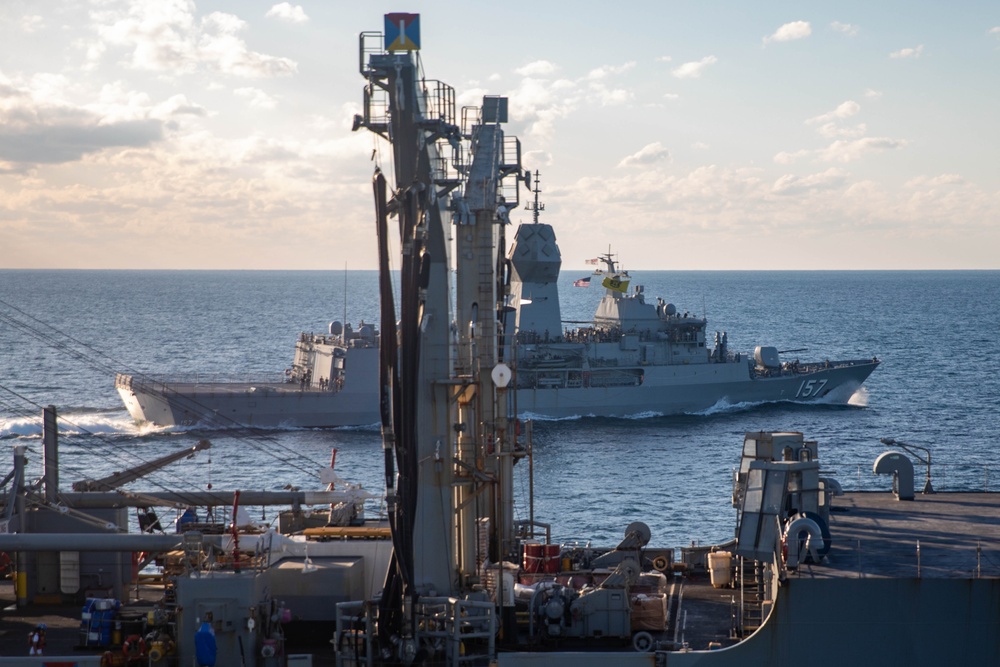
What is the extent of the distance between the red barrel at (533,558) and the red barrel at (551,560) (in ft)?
0.37

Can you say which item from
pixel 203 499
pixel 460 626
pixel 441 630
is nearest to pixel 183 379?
pixel 203 499

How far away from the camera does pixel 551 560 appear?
2336 cm

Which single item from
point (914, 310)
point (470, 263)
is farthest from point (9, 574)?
point (914, 310)

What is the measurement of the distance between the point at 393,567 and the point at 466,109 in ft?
33.5

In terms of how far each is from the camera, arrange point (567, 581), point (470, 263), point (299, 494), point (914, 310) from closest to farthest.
Result: point (567, 581)
point (470, 263)
point (299, 494)
point (914, 310)

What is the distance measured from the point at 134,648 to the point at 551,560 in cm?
844

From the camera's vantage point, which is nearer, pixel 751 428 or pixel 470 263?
pixel 470 263

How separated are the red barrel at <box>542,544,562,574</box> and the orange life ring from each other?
27.0 ft

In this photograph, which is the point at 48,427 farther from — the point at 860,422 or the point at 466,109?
the point at 860,422

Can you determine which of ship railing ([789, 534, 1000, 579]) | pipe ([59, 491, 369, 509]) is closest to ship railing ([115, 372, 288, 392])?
pipe ([59, 491, 369, 509])

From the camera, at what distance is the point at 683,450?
62.4m

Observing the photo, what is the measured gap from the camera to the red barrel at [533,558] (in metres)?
23.5

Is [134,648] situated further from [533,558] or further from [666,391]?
[666,391]

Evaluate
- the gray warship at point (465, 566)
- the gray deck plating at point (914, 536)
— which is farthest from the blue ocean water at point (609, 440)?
the gray warship at point (465, 566)
